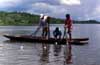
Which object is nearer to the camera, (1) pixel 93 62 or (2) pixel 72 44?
(1) pixel 93 62

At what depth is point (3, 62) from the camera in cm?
2245

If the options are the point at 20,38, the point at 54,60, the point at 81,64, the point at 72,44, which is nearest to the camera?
the point at 81,64

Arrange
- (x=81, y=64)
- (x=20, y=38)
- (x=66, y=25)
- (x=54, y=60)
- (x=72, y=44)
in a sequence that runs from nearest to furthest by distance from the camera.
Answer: (x=81, y=64) → (x=54, y=60) → (x=66, y=25) → (x=72, y=44) → (x=20, y=38)

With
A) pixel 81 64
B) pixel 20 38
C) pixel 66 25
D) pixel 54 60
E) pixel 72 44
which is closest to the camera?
pixel 81 64

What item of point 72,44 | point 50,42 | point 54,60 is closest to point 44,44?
point 50,42

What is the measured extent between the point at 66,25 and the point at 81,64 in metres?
13.5

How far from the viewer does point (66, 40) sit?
3628 centimetres

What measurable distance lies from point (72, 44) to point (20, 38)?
7.16 meters

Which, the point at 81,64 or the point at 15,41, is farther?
the point at 15,41

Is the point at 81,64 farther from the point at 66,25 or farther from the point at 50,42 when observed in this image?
the point at 50,42

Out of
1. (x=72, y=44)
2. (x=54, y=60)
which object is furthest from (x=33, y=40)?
(x=54, y=60)

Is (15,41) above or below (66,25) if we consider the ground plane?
below

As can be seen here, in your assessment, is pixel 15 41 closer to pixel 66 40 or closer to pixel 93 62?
pixel 66 40

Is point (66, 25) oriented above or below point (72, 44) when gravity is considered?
above
